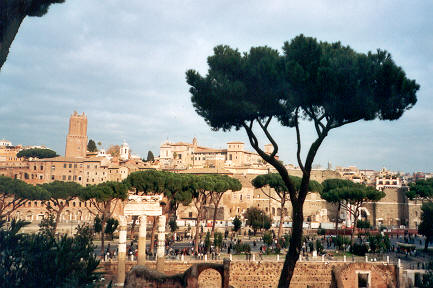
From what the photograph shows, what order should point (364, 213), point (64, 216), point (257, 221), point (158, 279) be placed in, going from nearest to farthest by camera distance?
point (158, 279) < point (257, 221) < point (364, 213) < point (64, 216)

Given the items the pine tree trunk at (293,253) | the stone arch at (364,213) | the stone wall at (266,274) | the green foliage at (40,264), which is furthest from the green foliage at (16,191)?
the stone arch at (364,213)

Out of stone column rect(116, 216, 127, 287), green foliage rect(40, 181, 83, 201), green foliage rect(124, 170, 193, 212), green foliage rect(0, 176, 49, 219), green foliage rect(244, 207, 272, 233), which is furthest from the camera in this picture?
green foliage rect(40, 181, 83, 201)

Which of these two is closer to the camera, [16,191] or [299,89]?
[299,89]

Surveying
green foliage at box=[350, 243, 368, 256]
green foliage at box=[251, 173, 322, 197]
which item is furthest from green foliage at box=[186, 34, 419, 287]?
green foliage at box=[251, 173, 322, 197]

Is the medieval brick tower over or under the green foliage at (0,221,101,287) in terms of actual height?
over

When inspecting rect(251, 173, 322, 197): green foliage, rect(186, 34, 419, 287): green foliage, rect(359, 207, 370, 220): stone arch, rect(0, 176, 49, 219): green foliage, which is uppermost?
rect(186, 34, 419, 287): green foliage

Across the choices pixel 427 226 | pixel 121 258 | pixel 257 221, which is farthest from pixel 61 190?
pixel 427 226

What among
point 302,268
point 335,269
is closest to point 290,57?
point 335,269

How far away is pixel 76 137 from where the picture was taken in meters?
91.4

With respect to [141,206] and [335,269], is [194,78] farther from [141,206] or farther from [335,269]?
[335,269]

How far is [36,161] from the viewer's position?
215ft

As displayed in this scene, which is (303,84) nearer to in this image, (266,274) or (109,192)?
(266,274)

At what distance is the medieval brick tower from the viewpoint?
90562mm

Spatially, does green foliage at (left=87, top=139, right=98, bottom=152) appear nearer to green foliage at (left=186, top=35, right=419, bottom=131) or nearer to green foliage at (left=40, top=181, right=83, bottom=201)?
green foliage at (left=40, top=181, right=83, bottom=201)
